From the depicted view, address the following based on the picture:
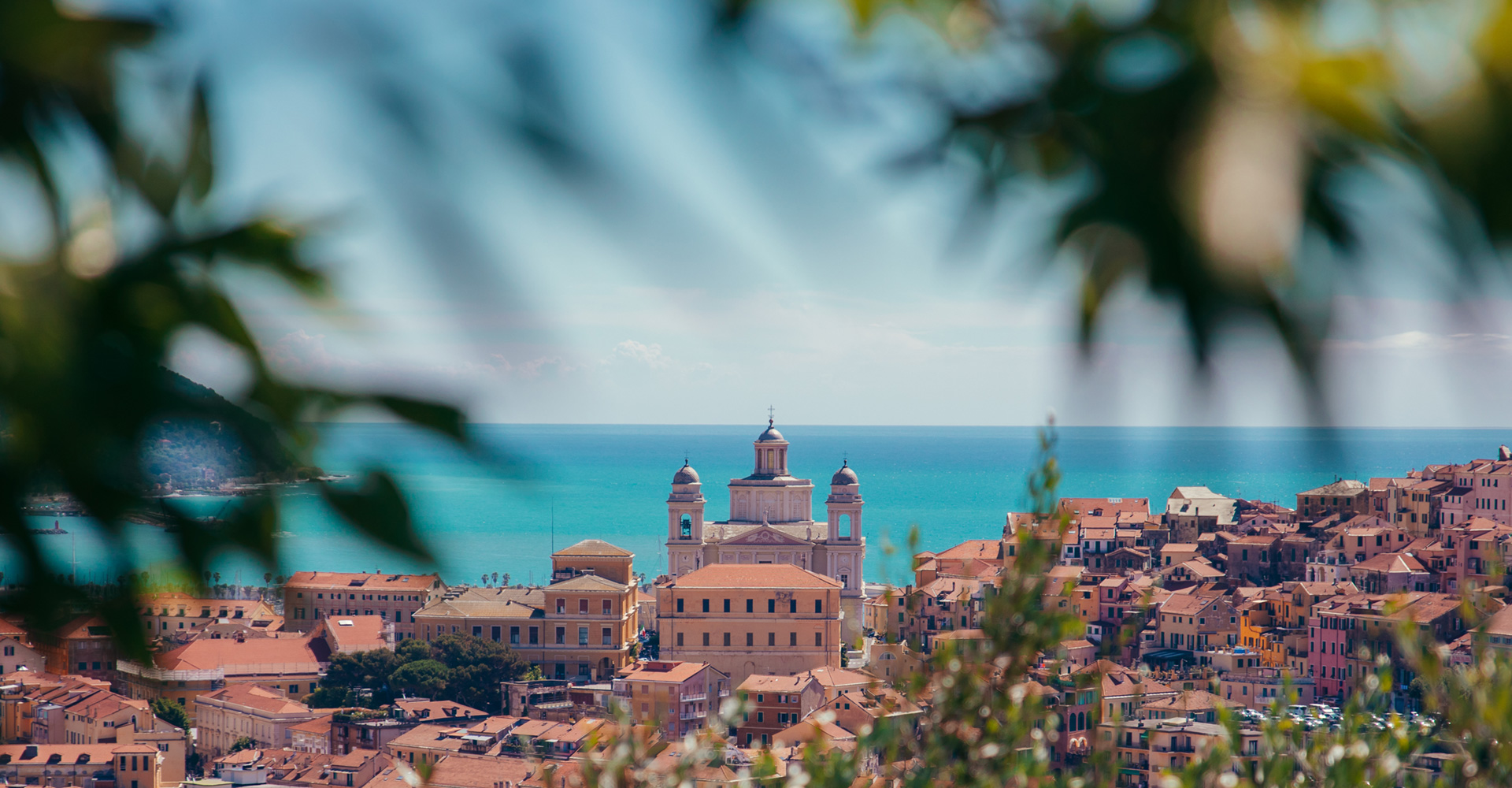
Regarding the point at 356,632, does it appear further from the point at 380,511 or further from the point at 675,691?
the point at 380,511

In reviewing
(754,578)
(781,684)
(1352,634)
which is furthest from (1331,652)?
(754,578)

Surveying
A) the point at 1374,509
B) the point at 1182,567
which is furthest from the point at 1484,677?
the point at 1374,509

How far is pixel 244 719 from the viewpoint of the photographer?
25.4 metres

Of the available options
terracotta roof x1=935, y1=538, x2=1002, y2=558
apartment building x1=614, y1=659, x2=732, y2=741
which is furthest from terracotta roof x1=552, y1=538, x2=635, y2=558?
terracotta roof x1=935, y1=538, x2=1002, y2=558

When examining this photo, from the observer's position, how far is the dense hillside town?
19.1m

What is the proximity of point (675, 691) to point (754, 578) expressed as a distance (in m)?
6.80

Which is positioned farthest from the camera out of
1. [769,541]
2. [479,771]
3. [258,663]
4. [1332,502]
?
[1332,502]

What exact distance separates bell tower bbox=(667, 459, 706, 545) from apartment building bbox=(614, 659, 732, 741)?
12.9m

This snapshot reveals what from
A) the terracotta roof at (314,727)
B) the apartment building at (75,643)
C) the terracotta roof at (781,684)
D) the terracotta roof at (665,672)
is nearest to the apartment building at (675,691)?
the terracotta roof at (665,672)

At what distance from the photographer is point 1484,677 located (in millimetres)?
5047

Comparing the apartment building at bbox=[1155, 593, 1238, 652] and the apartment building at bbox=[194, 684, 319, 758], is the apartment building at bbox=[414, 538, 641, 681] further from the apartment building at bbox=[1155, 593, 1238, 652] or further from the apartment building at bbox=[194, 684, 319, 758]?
the apartment building at bbox=[1155, 593, 1238, 652]

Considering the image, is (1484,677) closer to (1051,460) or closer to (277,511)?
(1051,460)

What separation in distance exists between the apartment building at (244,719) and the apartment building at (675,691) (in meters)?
6.20

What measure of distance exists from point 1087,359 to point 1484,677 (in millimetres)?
5334
